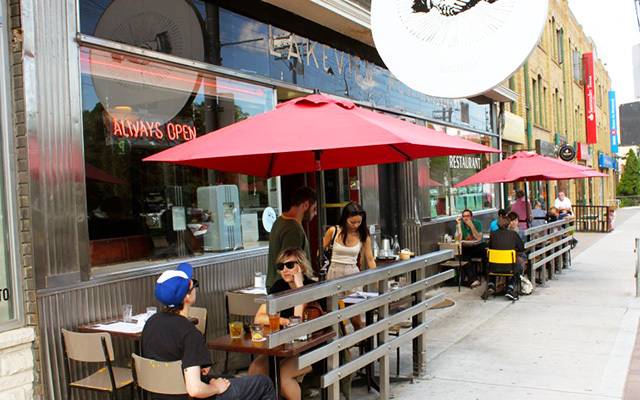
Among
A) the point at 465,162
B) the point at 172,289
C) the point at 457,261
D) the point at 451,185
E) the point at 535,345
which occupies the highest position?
the point at 465,162

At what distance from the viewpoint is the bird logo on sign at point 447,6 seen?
5.39 metres

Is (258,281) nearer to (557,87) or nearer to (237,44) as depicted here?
(237,44)

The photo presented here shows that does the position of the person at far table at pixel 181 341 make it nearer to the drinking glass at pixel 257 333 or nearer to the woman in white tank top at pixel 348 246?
the drinking glass at pixel 257 333

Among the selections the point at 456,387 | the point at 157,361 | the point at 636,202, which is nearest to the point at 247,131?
the point at 157,361

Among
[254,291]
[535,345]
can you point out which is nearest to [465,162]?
[535,345]

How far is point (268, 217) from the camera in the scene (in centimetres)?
738

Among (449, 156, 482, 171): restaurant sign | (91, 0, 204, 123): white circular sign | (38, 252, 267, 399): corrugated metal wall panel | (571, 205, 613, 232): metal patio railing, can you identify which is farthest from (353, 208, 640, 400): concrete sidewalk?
(571, 205, 613, 232): metal patio railing

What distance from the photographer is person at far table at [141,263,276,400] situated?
3.33 metres

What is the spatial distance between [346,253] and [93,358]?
107 inches

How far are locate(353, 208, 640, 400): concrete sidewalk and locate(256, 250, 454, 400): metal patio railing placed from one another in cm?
49

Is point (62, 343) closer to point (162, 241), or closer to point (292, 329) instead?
point (162, 241)

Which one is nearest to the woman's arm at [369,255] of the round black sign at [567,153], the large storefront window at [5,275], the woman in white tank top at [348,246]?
the woman in white tank top at [348,246]

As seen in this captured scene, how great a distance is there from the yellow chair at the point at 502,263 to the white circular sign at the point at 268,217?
12.8 ft

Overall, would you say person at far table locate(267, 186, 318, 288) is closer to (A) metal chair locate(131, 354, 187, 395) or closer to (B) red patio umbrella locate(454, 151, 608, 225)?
(A) metal chair locate(131, 354, 187, 395)
